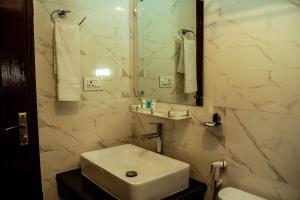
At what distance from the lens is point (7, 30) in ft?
5.04

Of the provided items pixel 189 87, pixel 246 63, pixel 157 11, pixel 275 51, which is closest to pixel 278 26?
pixel 275 51

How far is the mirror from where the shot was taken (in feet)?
5.27

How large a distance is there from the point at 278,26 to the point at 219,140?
69cm

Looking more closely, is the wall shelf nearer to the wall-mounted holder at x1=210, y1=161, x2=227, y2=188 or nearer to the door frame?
the wall-mounted holder at x1=210, y1=161, x2=227, y2=188

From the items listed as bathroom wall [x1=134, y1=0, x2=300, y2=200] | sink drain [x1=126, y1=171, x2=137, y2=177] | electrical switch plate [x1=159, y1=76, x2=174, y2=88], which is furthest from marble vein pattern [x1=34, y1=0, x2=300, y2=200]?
sink drain [x1=126, y1=171, x2=137, y2=177]

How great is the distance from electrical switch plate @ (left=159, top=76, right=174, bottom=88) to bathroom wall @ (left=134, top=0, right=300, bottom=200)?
1.07ft

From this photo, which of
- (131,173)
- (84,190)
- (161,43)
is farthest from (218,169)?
(161,43)

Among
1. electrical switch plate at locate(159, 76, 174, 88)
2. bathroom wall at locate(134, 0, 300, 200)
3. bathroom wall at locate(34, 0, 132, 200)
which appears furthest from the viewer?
electrical switch plate at locate(159, 76, 174, 88)

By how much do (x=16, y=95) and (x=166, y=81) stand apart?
102 centimetres

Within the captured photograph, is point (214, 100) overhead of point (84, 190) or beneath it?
overhead

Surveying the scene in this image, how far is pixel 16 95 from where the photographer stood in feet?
5.21

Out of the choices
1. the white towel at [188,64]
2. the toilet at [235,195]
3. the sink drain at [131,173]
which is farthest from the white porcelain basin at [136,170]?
the white towel at [188,64]

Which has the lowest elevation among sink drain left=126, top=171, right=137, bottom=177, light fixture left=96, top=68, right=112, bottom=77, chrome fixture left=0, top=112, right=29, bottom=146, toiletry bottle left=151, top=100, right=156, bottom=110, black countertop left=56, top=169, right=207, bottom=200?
black countertop left=56, top=169, right=207, bottom=200

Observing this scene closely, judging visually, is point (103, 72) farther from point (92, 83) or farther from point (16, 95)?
point (16, 95)
